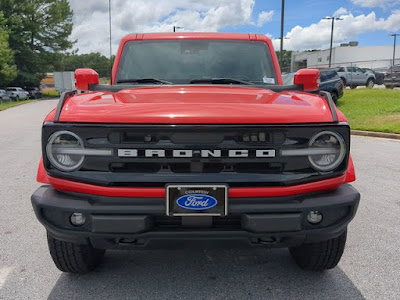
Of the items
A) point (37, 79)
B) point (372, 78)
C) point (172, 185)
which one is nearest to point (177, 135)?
point (172, 185)

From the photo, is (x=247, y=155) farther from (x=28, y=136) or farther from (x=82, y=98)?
(x=28, y=136)

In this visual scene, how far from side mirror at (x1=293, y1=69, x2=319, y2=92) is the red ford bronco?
98 centimetres

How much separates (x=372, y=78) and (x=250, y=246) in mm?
27197

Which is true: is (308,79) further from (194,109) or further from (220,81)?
(194,109)

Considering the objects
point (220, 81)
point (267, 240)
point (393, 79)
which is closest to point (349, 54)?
point (393, 79)

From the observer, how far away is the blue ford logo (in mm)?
2242

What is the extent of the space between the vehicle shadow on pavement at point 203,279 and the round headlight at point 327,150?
2.34ft

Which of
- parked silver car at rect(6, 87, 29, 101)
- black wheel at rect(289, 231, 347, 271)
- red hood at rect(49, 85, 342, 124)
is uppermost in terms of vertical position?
red hood at rect(49, 85, 342, 124)

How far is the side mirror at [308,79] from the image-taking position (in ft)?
11.0

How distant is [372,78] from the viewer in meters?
26.6

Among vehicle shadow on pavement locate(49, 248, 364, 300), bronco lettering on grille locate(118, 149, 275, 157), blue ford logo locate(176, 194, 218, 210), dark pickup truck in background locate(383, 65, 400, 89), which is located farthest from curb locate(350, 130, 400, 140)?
dark pickup truck in background locate(383, 65, 400, 89)

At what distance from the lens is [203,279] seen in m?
2.96

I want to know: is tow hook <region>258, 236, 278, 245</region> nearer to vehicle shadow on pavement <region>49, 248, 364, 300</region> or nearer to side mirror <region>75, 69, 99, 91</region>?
vehicle shadow on pavement <region>49, 248, 364, 300</region>

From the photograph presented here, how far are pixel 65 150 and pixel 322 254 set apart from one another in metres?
1.91
